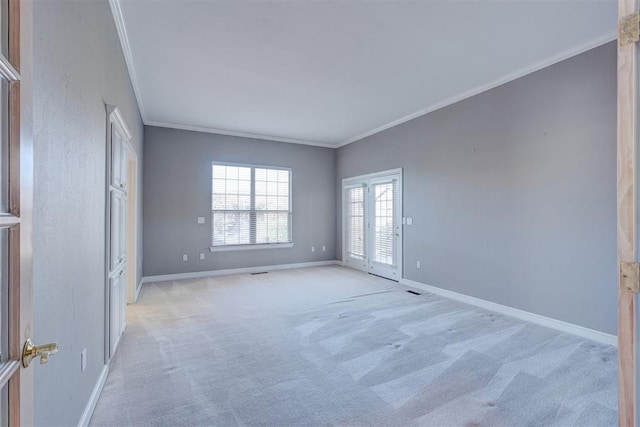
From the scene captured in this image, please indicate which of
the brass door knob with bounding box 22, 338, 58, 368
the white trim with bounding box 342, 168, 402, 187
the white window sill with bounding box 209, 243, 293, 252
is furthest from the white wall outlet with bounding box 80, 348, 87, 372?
the white trim with bounding box 342, 168, 402, 187

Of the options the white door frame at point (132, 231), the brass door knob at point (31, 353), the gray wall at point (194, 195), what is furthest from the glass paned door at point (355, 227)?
the brass door knob at point (31, 353)

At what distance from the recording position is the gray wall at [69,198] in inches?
48.0

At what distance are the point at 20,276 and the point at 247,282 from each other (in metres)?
4.92

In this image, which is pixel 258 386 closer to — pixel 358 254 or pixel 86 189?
pixel 86 189

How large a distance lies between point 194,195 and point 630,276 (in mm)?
6079

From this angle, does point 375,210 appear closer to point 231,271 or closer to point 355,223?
point 355,223

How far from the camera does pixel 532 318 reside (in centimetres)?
355

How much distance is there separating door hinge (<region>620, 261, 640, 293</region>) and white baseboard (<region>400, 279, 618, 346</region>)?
2.55m

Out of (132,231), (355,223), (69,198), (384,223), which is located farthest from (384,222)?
(69,198)

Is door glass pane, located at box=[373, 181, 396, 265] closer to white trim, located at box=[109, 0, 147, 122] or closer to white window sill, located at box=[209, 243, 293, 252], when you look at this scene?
white window sill, located at box=[209, 243, 293, 252]

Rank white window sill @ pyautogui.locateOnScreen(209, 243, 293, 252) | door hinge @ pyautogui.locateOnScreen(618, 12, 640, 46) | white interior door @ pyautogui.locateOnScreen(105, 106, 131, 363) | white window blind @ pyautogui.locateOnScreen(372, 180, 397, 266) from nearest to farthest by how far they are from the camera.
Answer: door hinge @ pyautogui.locateOnScreen(618, 12, 640, 46)
white interior door @ pyautogui.locateOnScreen(105, 106, 131, 363)
white window blind @ pyautogui.locateOnScreen(372, 180, 397, 266)
white window sill @ pyautogui.locateOnScreen(209, 243, 293, 252)

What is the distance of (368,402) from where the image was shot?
207 centimetres

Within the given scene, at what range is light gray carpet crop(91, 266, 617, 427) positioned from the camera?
1946 mm

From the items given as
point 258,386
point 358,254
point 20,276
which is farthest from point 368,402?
point 358,254
